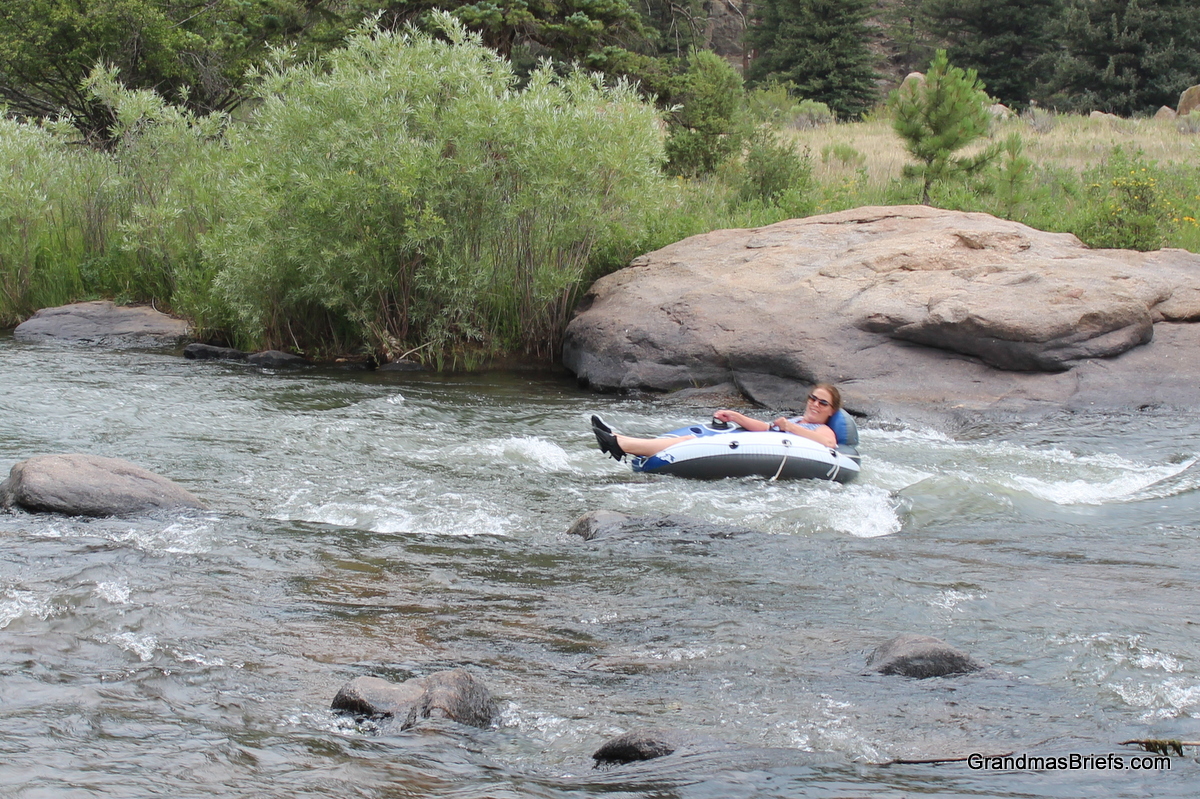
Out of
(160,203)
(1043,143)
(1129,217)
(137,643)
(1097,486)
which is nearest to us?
(137,643)

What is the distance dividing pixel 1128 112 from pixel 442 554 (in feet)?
115

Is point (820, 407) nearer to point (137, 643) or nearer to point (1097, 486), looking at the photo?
point (1097, 486)

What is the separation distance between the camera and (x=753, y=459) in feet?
26.2

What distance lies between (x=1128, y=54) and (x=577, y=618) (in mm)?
36147

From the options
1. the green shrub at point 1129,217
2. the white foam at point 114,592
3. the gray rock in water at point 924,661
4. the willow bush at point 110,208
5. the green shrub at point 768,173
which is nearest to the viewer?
the gray rock in water at point 924,661

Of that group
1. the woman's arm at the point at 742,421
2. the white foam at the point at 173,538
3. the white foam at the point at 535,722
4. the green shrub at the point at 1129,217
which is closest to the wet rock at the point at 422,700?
the white foam at the point at 535,722

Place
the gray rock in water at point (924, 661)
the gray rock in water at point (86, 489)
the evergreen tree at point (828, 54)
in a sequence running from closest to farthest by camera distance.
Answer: the gray rock in water at point (924, 661)
the gray rock in water at point (86, 489)
the evergreen tree at point (828, 54)

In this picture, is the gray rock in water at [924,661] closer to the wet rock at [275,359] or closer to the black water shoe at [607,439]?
the black water shoe at [607,439]

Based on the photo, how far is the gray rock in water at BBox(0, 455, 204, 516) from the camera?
20.7ft

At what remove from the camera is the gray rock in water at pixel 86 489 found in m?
6.31

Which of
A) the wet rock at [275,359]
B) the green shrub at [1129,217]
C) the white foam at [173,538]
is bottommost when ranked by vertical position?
the wet rock at [275,359]

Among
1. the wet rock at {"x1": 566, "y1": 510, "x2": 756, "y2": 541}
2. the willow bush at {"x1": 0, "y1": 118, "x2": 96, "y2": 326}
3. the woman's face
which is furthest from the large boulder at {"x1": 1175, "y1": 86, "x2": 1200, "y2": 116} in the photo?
the wet rock at {"x1": 566, "y1": 510, "x2": 756, "y2": 541}

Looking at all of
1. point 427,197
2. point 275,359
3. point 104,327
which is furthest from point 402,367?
point 104,327

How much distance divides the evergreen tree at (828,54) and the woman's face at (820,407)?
93.0 feet
